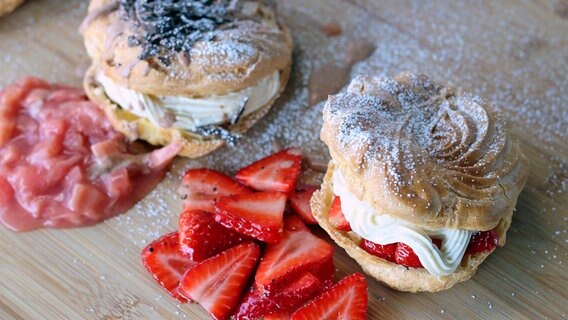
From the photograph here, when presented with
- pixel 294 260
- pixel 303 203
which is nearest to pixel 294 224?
pixel 303 203

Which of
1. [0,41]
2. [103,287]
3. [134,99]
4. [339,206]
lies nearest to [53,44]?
[0,41]

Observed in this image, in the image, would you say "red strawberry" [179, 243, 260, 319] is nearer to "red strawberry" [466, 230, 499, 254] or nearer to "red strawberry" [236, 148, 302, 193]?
"red strawberry" [236, 148, 302, 193]

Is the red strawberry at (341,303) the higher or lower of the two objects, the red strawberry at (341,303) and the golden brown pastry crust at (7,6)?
the lower

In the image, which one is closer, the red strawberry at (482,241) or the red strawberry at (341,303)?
the red strawberry at (341,303)

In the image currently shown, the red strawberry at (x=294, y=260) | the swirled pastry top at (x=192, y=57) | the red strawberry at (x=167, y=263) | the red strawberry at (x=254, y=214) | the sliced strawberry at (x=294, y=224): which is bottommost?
the red strawberry at (x=167, y=263)

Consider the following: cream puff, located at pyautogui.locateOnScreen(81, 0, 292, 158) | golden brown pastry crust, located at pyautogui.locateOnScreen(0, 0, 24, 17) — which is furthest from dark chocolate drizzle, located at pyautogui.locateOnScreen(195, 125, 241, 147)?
golden brown pastry crust, located at pyautogui.locateOnScreen(0, 0, 24, 17)

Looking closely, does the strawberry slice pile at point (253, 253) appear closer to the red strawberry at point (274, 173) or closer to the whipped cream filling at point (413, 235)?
the red strawberry at point (274, 173)

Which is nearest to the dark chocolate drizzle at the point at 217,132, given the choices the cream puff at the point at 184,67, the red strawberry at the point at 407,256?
the cream puff at the point at 184,67

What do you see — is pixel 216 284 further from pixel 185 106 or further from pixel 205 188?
pixel 185 106
